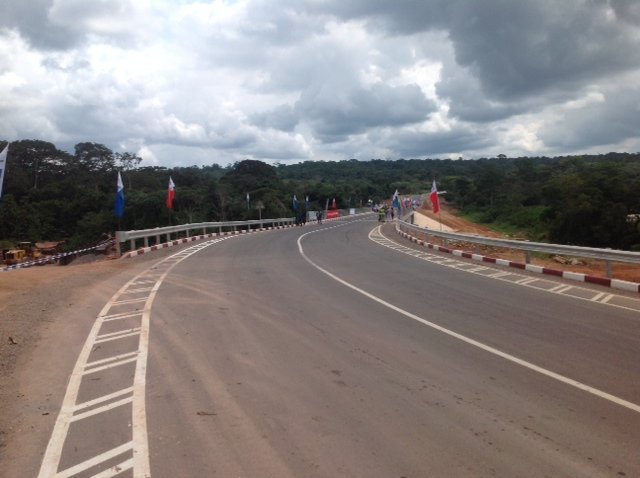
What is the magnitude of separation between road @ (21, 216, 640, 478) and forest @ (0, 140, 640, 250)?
22270mm

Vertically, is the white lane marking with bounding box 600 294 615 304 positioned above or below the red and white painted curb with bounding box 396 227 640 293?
above

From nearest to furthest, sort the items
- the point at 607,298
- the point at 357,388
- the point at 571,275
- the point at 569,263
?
1. the point at 357,388
2. the point at 607,298
3. the point at 571,275
4. the point at 569,263

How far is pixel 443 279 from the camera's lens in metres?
16.2

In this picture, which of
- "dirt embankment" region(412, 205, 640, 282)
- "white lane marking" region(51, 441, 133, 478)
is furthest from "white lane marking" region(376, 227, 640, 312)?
"white lane marking" region(51, 441, 133, 478)

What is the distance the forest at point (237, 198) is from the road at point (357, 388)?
877 inches

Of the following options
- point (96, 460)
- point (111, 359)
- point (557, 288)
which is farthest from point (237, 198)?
point (96, 460)

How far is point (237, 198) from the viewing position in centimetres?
8456

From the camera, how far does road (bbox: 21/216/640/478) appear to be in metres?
4.82

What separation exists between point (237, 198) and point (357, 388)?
79.3 meters

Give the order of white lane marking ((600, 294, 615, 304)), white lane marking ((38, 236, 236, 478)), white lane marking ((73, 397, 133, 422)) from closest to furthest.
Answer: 1. white lane marking ((38, 236, 236, 478))
2. white lane marking ((73, 397, 133, 422))
3. white lane marking ((600, 294, 615, 304))

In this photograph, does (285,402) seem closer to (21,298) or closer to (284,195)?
(21,298)

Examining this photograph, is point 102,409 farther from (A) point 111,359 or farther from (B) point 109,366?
(A) point 111,359

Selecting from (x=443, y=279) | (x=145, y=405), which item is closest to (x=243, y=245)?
(x=443, y=279)

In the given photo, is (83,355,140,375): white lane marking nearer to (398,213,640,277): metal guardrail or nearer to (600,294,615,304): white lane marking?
(600,294,615,304): white lane marking
